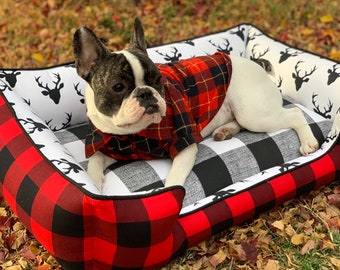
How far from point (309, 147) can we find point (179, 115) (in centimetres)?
85

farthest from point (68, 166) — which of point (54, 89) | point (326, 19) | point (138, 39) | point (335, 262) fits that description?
point (326, 19)

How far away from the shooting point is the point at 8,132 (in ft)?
8.32

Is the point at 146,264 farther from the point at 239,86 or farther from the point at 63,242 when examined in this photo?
the point at 239,86

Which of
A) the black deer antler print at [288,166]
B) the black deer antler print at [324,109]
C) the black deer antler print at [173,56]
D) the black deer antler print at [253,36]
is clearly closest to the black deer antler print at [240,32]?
the black deer antler print at [253,36]

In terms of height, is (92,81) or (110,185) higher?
(92,81)

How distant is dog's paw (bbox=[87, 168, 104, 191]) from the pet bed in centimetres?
4

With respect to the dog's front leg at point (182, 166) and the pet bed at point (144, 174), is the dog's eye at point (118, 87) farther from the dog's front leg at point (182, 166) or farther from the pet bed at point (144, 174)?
the dog's front leg at point (182, 166)

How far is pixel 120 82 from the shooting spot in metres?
2.40

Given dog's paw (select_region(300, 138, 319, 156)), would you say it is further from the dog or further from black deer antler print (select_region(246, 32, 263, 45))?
black deer antler print (select_region(246, 32, 263, 45))

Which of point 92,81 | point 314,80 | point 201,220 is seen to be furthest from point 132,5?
point 201,220

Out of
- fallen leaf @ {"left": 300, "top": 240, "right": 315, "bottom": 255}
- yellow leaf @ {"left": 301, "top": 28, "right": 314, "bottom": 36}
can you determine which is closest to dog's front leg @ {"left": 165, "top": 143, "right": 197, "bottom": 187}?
fallen leaf @ {"left": 300, "top": 240, "right": 315, "bottom": 255}

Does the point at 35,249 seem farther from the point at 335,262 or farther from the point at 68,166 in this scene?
the point at 335,262

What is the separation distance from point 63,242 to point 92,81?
31.2 inches

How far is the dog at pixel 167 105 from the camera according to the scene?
7.89 feet
